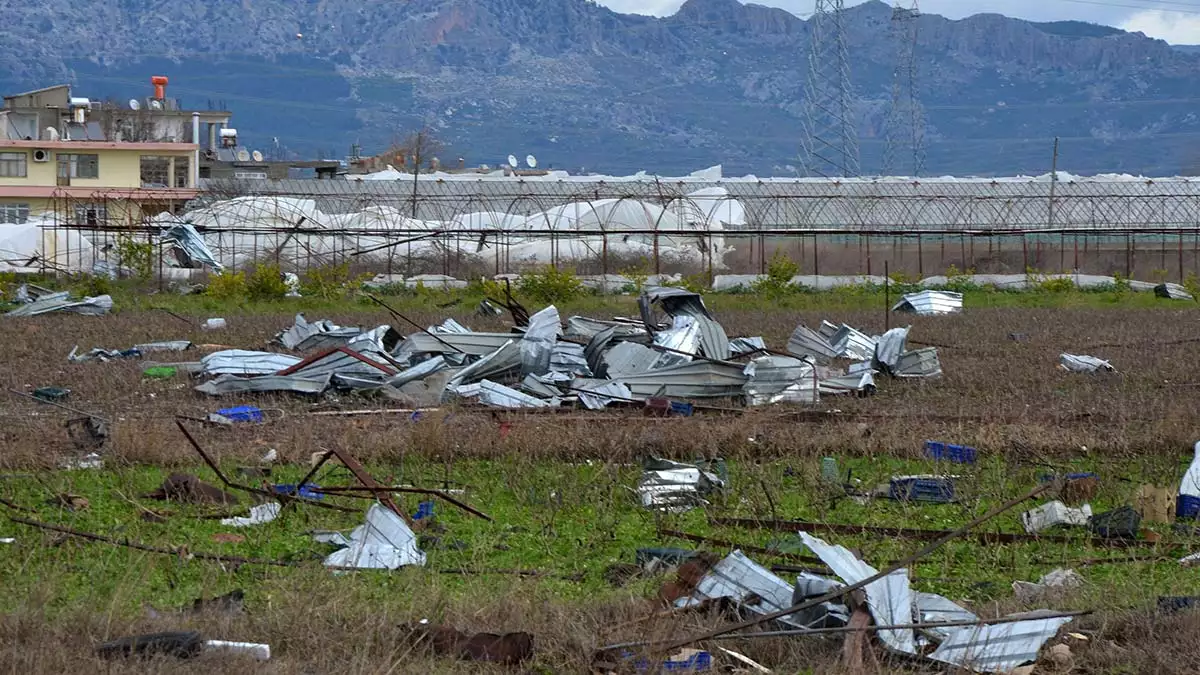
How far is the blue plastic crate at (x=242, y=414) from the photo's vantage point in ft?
33.4

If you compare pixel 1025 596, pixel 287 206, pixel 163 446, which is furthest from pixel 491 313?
pixel 287 206

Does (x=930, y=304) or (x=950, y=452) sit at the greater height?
(x=950, y=452)

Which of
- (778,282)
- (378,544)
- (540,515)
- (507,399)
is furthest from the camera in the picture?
(778,282)

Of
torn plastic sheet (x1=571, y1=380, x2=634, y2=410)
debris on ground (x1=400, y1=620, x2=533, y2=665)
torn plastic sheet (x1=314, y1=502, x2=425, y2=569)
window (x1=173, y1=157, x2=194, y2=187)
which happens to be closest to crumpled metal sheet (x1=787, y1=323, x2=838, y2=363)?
torn plastic sheet (x1=571, y1=380, x2=634, y2=410)

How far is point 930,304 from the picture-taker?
22.7 m

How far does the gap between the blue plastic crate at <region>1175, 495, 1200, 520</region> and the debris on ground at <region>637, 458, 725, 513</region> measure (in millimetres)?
2316

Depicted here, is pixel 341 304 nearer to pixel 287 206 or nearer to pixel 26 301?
pixel 26 301

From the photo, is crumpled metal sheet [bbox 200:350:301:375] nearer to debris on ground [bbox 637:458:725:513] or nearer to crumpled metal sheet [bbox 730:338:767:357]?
crumpled metal sheet [bbox 730:338:767:357]

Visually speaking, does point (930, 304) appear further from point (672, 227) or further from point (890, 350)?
point (672, 227)

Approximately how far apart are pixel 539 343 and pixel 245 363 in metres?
2.47

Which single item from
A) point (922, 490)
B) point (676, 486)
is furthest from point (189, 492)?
point (922, 490)

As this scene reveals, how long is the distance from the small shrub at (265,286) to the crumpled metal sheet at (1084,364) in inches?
544

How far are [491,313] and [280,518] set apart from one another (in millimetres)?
13306

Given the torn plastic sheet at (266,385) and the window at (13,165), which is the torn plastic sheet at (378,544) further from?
the window at (13,165)
